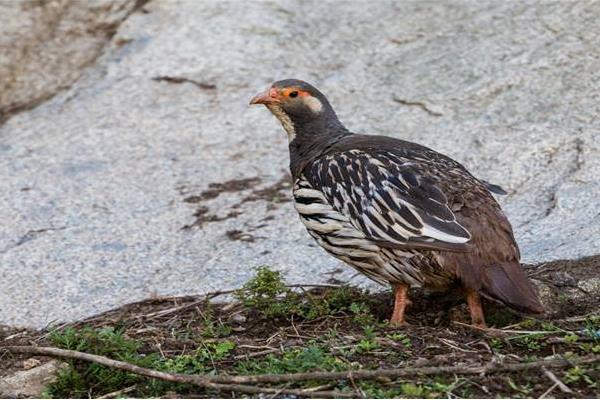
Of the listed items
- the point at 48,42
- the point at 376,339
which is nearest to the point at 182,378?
the point at 376,339

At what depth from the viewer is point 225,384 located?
208 inches

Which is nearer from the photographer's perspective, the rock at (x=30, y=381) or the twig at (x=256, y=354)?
the rock at (x=30, y=381)

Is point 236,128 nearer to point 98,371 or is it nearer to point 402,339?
point 402,339

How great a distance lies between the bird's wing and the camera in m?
6.09

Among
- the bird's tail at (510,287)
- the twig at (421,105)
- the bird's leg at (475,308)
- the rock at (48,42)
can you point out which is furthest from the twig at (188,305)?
the rock at (48,42)

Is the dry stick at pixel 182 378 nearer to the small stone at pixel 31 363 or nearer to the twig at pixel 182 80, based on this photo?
the small stone at pixel 31 363

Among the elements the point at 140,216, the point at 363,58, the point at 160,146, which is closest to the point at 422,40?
the point at 363,58

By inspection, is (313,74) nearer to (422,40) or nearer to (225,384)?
(422,40)

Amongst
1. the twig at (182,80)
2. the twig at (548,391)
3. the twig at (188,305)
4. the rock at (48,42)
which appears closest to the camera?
the twig at (548,391)

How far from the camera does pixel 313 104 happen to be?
24.6 feet

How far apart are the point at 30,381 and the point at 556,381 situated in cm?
262

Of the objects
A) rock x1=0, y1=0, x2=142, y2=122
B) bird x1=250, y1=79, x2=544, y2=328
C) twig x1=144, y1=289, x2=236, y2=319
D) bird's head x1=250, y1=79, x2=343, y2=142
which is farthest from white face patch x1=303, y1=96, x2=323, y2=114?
rock x1=0, y1=0, x2=142, y2=122

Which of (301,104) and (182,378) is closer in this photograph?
(182,378)

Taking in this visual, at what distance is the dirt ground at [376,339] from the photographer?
519cm
